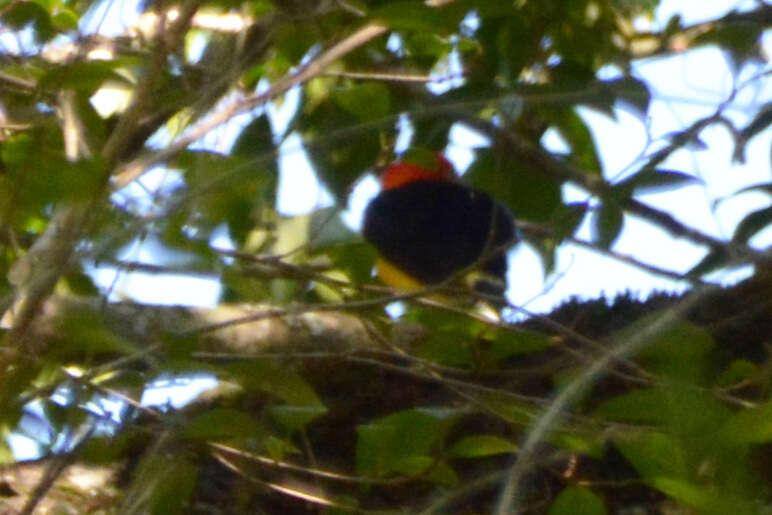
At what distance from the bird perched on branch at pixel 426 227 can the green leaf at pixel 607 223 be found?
2.46 feet

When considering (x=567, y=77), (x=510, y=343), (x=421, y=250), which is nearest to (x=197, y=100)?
(x=510, y=343)

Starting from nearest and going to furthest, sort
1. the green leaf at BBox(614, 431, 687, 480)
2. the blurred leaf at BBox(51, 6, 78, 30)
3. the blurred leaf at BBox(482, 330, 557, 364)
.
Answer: the green leaf at BBox(614, 431, 687, 480) → the blurred leaf at BBox(482, 330, 557, 364) → the blurred leaf at BBox(51, 6, 78, 30)

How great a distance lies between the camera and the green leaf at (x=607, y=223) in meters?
1.40

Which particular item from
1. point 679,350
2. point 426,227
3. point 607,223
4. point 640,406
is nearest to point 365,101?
point 607,223

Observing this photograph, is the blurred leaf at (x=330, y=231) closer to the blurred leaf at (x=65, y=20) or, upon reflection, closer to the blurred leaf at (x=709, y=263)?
the blurred leaf at (x=709, y=263)

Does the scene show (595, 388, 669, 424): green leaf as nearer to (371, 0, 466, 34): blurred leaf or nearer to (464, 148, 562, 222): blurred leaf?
(371, 0, 466, 34): blurred leaf

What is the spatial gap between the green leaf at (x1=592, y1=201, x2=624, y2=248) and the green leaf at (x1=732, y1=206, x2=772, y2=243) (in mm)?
123

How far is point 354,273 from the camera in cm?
145

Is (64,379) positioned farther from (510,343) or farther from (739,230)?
(739,230)

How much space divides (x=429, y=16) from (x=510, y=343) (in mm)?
344

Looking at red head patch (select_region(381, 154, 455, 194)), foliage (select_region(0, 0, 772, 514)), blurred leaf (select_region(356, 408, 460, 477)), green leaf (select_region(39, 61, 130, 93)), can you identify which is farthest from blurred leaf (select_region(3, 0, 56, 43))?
red head patch (select_region(381, 154, 455, 194))

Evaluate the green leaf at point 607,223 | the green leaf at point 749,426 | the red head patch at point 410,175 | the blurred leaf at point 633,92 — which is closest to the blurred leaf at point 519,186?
the green leaf at point 607,223

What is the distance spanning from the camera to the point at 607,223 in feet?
4.61

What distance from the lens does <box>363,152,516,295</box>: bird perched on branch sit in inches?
92.3
